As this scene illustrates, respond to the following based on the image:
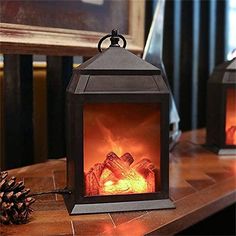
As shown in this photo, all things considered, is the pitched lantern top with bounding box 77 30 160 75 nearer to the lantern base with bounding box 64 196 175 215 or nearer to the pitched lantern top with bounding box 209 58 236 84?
the lantern base with bounding box 64 196 175 215

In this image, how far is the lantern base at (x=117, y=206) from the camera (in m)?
0.84

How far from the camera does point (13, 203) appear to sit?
0.77 metres

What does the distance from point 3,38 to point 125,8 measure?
489mm

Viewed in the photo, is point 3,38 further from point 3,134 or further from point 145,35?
point 145,35

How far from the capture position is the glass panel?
2.79ft

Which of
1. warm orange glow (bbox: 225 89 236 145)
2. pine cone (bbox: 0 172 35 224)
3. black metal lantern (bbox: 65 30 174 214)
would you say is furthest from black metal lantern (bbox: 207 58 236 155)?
pine cone (bbox: 0 172 35 224)

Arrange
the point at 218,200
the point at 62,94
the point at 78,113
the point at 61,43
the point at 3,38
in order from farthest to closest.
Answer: the point at 62,94
the point at 61,43
the point at 3,38
the point at 218,200
the point at 78,113

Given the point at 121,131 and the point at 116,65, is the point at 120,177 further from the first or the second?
the point at 116,65

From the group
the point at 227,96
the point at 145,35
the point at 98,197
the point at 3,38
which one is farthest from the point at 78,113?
the point at 145,35

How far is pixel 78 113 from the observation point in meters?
0.82

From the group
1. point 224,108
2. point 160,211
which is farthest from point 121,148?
point 224,108

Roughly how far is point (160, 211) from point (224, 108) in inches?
21.3

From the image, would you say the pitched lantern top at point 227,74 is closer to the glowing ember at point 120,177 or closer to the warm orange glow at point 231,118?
the warm orange glow at point 231,118

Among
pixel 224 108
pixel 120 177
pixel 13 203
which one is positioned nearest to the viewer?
pixel 13 203
